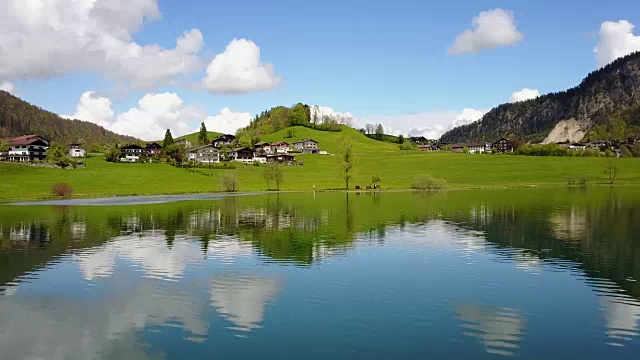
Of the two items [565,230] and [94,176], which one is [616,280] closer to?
[565,230]

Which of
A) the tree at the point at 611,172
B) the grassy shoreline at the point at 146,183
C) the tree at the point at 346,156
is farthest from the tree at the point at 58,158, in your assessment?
the tree at the point at 611,172

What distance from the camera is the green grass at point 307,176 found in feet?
427

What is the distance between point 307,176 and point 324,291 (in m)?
142

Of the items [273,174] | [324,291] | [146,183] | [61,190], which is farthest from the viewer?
[146,183]

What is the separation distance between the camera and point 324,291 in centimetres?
2983

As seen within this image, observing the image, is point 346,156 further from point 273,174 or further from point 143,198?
point 143,198

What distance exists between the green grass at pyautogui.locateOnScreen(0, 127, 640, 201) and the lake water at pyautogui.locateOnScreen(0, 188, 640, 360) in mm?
75995

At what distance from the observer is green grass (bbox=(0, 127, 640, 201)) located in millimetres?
130000

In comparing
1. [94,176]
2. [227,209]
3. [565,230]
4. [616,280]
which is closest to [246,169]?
[94,176]

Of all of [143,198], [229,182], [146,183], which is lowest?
[143,198]

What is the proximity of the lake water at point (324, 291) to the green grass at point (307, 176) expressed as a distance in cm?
7600

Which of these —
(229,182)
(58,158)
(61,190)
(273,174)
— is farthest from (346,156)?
(58,158)

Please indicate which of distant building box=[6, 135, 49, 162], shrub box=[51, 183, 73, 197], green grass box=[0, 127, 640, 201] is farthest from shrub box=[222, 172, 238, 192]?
distant building box=[6, 135, 49, 162]

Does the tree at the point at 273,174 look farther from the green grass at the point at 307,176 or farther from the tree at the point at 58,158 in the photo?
the tree at the point at 58,158
